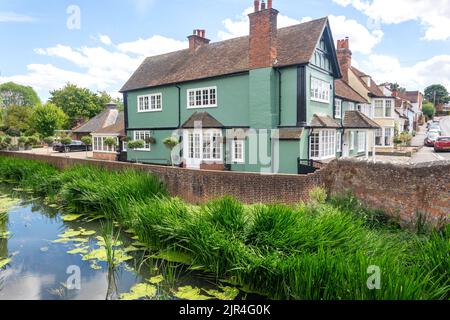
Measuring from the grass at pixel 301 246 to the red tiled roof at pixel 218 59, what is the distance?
9.14 metres

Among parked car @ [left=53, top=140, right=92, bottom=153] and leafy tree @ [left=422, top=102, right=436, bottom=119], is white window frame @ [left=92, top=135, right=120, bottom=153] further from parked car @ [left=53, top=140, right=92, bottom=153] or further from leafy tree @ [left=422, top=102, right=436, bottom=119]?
leafy tree @ [left=422, top=102, right=436, bottom=119]

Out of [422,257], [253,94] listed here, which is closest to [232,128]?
[253,94]

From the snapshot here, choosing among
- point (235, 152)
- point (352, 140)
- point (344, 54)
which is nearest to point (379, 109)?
point (344, 54)

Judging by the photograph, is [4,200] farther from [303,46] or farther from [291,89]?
[303,46]

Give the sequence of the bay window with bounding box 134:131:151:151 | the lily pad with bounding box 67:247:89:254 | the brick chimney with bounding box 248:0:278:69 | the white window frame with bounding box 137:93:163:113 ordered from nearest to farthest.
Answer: the lily pad with bounding box 67:247:89:254 < the brick chimney with bounding box 248:0:278:69 < the white window frame with bounding box 137:93:163:113 < the bay window with bounding box 134:131:151:151

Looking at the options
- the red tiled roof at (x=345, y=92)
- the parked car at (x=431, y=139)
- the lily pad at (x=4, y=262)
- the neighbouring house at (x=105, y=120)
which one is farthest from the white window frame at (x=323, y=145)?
the neighbouring house at (x=105, y=120)

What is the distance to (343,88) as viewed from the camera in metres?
23.9

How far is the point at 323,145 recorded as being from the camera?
17.1 metres

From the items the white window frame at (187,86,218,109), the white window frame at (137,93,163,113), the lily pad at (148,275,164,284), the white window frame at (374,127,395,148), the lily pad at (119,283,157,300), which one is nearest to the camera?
the lily pad at (119,283,157,300)

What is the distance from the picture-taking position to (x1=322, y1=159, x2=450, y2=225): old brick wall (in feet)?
27.2

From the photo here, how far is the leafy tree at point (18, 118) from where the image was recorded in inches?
1989

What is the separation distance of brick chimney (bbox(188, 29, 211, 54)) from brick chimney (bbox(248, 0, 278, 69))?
6.91m

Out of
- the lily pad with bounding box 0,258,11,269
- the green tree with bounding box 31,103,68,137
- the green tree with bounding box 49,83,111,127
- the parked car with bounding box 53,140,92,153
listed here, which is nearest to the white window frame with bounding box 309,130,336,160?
the lily pad with bounding box 0,258,11,269

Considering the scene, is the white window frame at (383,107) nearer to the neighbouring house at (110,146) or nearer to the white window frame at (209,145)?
the white window frame at (209,145)
